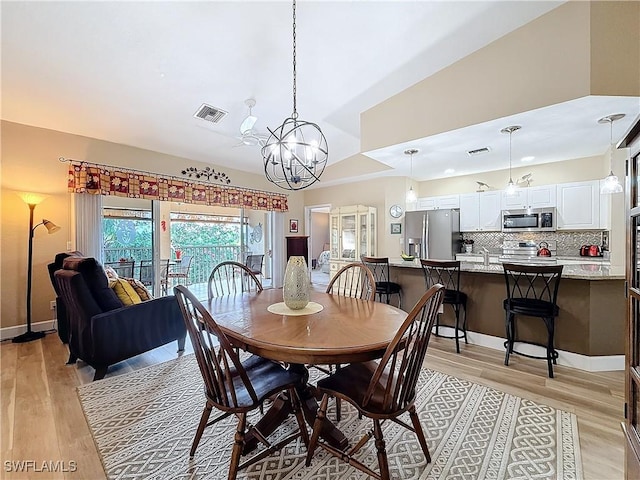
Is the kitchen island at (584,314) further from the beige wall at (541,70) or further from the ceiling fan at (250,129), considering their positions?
the ceiling fan at (250,129)

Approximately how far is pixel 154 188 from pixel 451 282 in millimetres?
4342

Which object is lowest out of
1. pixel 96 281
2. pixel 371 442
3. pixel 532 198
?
pixel 371 442

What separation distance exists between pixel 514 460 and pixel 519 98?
2884mm

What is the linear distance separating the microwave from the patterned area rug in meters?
3.29

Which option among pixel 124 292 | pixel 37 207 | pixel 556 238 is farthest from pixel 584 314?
pixel 37 207

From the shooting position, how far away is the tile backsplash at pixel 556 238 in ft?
14.5

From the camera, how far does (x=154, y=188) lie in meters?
4.47

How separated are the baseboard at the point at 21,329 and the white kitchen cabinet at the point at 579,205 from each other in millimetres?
7227

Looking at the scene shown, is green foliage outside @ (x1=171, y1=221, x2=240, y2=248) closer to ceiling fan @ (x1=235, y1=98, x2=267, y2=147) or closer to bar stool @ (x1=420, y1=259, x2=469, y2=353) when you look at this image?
ceiling fan @ (x1=235, y1=98, x2=267, y2=147)

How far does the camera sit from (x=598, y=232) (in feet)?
14.3

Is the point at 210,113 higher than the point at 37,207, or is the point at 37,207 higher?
the point at 210,113

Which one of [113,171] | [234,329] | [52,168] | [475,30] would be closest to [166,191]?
[113,171]

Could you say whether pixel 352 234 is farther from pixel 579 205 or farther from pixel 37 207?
pixel 37 207

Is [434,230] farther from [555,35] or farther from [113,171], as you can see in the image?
[113,171]
